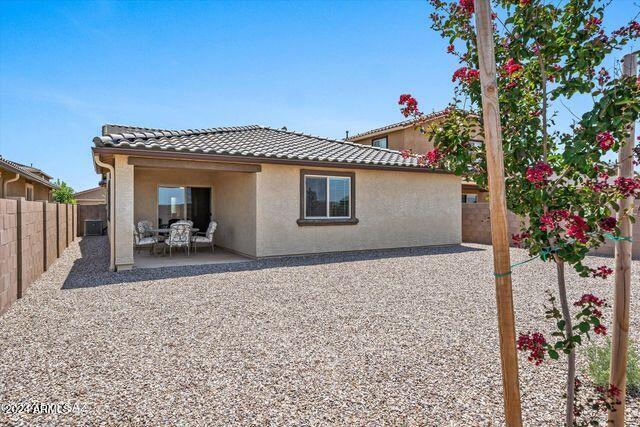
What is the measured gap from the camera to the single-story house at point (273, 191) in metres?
9.13

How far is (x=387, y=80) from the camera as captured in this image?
1029 centimetres

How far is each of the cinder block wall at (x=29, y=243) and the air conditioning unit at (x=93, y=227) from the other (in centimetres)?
1292

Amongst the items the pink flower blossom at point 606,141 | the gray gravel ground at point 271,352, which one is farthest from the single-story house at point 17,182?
the pink flower blossom at point 606,141

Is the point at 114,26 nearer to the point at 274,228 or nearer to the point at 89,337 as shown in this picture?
the point at 274,228

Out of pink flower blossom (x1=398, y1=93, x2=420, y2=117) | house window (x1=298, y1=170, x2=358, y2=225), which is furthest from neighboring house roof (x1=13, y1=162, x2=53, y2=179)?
pink flower blossom (x1=398, y1=93, x2=420, y2=117)

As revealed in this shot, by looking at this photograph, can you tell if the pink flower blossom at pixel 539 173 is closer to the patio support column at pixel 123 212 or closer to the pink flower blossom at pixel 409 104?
the pink flower blossom at pixel 409 104

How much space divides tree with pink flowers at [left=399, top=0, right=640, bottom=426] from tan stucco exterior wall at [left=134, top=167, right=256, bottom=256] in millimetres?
8831

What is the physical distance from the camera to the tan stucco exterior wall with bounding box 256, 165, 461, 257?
11.0 m

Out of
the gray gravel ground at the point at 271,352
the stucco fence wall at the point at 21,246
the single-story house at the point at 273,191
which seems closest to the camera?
the gray gravel ground at the point at 271,352

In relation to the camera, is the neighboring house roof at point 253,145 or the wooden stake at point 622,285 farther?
the neighboring house roof at point 253,145

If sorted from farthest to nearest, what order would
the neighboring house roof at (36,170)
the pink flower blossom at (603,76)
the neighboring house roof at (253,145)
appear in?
the neighboring house roof at (36,170), the neighboring house roof at (253,145), the pink flower blossom at (603,76)

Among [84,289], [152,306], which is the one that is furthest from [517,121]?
[84,289]

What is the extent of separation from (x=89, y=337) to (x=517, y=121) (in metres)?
5.02

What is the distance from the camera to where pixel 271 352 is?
3.96 meters
